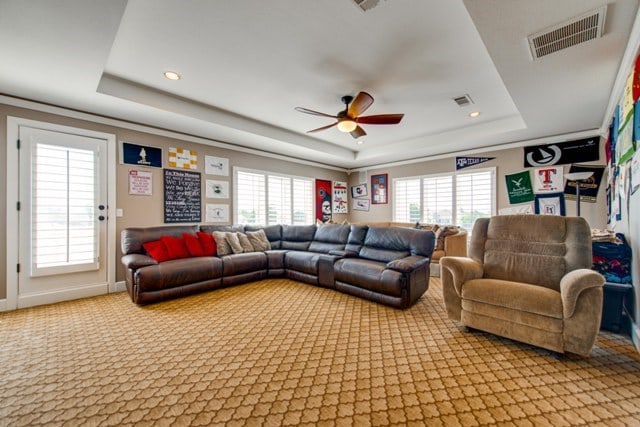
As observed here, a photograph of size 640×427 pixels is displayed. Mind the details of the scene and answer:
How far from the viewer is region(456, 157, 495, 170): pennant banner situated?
5417 millimetres


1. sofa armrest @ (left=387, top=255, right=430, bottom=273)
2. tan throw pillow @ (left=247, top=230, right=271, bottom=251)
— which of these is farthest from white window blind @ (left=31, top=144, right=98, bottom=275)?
sofa armrest @ (left=387, top=255, right=430, bottom=273)

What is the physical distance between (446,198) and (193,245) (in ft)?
17.3

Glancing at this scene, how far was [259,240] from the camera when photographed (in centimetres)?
491

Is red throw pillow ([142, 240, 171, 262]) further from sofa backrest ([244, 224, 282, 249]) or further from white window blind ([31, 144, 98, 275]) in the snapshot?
sofa backrest ([244, 224, 282, 249])

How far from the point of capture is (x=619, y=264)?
8.25 feet

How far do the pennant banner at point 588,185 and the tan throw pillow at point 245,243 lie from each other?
5.67 metres

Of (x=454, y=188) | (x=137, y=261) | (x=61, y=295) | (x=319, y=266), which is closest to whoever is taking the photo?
(x=137, y=261)

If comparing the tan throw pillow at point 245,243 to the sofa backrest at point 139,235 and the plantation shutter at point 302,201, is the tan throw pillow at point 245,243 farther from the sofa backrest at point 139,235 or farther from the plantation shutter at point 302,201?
the plantation shutter at point 302,201

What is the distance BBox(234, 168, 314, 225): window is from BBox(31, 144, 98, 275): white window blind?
2.29 metres

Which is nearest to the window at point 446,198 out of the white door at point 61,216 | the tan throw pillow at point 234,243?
the tan throw pillow at point 234,243

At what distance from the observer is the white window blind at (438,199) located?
19.3ft

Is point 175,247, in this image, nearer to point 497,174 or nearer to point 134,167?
point 134,167

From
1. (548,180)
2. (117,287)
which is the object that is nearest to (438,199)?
(548,180)

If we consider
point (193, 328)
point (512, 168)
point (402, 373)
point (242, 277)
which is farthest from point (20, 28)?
point (512, 168)
